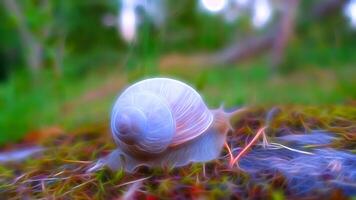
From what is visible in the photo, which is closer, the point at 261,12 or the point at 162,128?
the point at 162,128

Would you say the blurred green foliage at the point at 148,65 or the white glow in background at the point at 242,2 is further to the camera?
the white glow in background at the point at 242,2

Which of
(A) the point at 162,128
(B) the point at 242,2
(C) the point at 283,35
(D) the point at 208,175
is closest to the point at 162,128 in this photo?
(A) the point at 162,128

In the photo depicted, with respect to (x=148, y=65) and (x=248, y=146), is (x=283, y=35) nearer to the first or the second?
(x=148, y=65)

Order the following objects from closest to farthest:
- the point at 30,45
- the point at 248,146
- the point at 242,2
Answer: the point at 248,146 < the point at 30,45 < the point at 242,2

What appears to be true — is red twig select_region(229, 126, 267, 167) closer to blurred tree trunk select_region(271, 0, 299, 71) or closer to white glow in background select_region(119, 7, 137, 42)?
white glow in background select_region(119, 7, 137, 42)

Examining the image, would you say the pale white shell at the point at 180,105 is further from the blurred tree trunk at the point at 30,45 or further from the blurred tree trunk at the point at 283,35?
the blurred tree trunk at the point at 283,35

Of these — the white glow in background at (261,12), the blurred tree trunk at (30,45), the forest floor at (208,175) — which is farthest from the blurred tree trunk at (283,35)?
the forest floor at (208,175)

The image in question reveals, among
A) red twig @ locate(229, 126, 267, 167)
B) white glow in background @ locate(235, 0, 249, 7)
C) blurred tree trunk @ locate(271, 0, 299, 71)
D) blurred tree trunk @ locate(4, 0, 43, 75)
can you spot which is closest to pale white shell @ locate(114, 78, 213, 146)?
red twig @ locate(229, 126, 267, 167)
